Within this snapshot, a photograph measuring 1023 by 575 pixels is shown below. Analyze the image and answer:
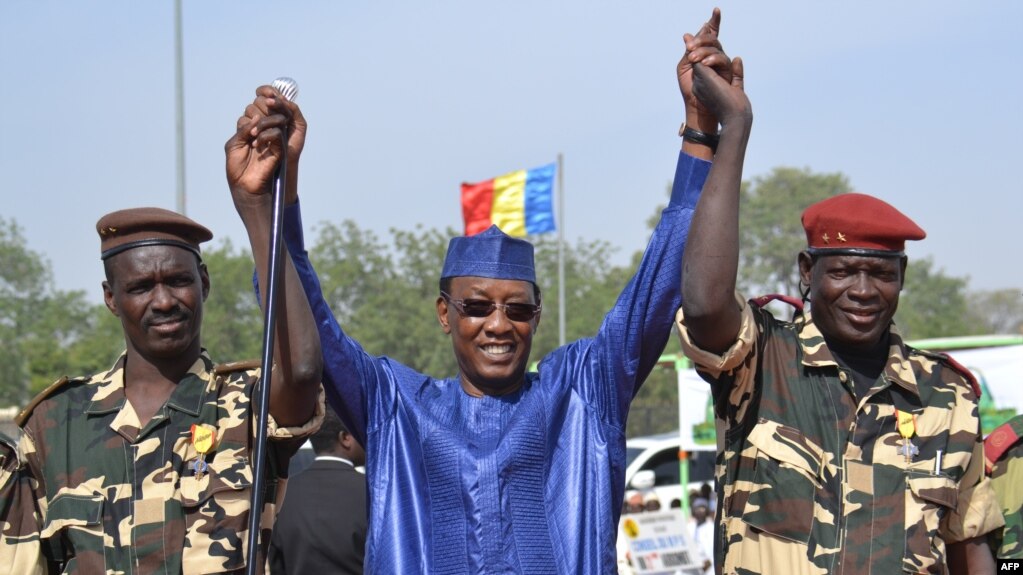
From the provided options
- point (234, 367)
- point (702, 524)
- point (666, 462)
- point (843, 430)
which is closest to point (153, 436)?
point (234, 367)

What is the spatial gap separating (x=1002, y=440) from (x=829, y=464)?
3.48 ft

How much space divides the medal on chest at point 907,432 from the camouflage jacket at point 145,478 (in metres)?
1.76

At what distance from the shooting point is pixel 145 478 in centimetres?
379

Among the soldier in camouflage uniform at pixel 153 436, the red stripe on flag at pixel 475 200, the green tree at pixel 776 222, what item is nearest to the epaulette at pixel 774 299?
the soldier in camouflage uniform at pixel 153 436

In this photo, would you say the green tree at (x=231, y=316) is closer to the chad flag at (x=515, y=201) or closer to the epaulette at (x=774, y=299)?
the chad flag at (x=515, y=201)

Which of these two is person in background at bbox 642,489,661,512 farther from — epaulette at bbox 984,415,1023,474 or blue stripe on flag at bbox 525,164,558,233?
blue stripe on flag at bbox 525,164,558,233

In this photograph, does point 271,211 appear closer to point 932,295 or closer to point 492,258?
point 492,258

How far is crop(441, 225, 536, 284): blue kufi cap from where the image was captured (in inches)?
141

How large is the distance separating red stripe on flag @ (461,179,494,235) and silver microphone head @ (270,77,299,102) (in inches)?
783

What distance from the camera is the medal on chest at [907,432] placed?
382cm

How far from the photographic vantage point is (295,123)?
3471 millimetres

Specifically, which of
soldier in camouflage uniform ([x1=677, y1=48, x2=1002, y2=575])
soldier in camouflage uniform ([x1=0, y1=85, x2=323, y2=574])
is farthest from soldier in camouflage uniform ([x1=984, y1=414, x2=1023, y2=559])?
soldier in camouflage uniform ([x1=0, y1=85, x2=323, y2=574])

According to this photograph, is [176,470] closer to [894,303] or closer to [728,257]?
[728,257]

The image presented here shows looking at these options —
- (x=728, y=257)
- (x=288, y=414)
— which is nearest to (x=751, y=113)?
(x=728, y=257)
